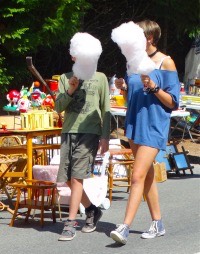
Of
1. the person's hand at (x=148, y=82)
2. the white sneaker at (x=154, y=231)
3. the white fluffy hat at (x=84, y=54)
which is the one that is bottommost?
the white sneaker at (x=154, y=231)

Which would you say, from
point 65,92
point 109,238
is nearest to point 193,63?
point 65,92

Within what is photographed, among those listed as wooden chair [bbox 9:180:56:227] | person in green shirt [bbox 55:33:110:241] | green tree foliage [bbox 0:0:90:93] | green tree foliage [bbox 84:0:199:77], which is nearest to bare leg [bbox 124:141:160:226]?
person in green shirt [bbox 55:33:110:241]

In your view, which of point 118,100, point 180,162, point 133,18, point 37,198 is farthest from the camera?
point 133,18

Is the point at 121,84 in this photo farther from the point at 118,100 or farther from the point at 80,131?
the point at 118,100

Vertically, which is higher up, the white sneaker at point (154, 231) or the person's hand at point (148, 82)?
the person's hand at point (148, 82)

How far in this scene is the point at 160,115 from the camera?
679 centimetres

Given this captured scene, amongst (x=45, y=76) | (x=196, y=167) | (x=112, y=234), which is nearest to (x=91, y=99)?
(x=112, y=234)

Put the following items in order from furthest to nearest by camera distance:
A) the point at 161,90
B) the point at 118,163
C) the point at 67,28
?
the point at 67,28 → the point at 118,163 → the point at 161,90

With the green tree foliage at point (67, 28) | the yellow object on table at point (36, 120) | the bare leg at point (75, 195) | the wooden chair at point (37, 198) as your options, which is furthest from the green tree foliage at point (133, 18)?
the bare leg at point (75, 195)

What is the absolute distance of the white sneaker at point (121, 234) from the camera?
261 inches

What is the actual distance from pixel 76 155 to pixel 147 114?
812 mm

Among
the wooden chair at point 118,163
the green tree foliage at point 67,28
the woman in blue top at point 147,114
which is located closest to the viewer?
the woman in blue top at point 147,114

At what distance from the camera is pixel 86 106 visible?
724 cm

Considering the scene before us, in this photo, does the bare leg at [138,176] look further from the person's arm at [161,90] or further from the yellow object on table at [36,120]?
the yellow object on table at [36,120]
